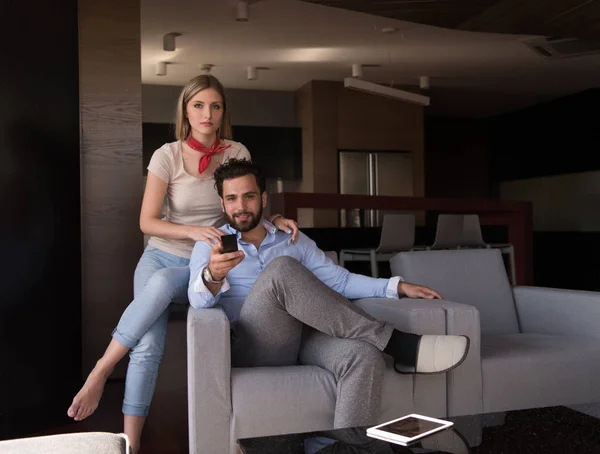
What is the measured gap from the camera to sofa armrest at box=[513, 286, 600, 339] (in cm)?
285

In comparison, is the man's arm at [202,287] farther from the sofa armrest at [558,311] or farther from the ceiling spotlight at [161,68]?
the ceiling spotlight at [161,68]

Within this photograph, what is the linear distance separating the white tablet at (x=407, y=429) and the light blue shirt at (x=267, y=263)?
879 mm

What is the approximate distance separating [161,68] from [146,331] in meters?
5.63

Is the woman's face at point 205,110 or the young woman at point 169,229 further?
the woman's face at point 205,110

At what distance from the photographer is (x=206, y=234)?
8.11 ft

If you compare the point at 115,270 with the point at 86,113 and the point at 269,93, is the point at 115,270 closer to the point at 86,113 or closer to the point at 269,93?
the point at 86,113

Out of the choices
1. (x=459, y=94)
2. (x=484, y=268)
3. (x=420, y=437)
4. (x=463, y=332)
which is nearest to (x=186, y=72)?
(x=459, y=94)

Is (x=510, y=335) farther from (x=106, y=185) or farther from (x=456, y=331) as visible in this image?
(x=106, y=185)

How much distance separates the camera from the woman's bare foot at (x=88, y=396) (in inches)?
94.5

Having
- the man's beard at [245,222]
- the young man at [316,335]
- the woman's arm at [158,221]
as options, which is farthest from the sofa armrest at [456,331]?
the woman's arm at [158,221]

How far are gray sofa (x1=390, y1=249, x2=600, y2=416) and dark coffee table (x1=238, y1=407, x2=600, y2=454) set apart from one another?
0.65 m

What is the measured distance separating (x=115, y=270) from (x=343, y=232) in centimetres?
307

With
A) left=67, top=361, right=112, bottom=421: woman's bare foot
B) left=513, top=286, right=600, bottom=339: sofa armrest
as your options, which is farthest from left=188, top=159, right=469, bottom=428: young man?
left=513, top=286, right=600, bottom=339: sofa armrest

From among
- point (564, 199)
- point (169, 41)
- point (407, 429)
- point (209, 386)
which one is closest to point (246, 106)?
point (169, 41)
